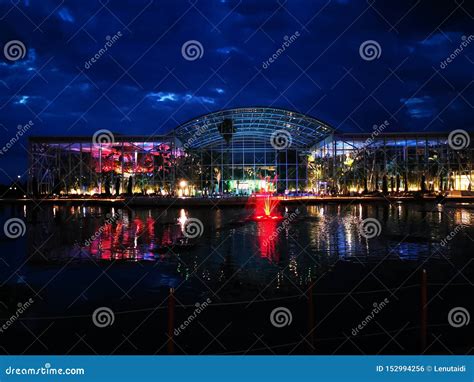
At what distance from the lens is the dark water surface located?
6867 mm

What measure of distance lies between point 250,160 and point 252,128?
399 cm

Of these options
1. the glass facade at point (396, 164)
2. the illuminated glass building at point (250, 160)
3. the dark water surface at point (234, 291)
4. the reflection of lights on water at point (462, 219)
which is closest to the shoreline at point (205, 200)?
the illuminated glass building at point (250, 160)

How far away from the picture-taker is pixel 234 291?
953 centimetres

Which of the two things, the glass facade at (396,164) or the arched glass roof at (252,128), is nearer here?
the arched glass roof at (252,128)

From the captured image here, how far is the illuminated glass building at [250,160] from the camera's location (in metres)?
50.9

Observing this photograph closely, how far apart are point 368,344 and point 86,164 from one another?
5195 centimetres

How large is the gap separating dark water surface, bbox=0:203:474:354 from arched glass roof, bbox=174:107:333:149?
33499 millimetres

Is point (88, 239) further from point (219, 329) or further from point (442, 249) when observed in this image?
point (442, 249)

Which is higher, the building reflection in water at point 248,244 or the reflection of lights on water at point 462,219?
the reflection of lights on water at point 462,219

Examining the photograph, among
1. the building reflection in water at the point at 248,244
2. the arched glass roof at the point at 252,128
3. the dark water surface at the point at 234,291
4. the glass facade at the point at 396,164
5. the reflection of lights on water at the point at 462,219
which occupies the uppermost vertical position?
the arched glass roof at the point at 252,128

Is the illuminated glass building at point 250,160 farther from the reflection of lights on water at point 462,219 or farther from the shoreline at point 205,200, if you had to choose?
the reflection of lights on water at point 462,219

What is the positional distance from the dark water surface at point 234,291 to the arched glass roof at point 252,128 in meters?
33.5

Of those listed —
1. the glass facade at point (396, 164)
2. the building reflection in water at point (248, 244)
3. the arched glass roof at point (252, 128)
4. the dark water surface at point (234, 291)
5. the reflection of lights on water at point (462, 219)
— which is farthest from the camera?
the glass facade at point (396, 164)

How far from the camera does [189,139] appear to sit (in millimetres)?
54594
